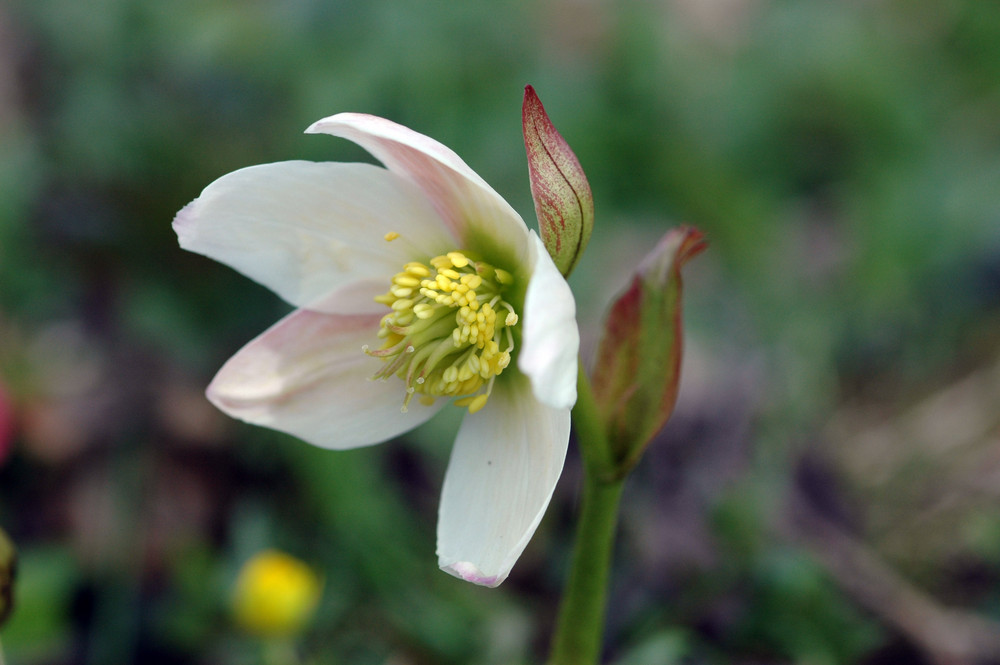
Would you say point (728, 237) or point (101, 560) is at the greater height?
point (728, 237)

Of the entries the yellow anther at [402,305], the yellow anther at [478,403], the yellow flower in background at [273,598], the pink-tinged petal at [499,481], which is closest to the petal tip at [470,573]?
the pink-tinged petal at [499,481]

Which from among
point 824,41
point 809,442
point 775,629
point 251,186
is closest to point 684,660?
point 775,629

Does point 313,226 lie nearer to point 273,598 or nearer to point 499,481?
point 499,481

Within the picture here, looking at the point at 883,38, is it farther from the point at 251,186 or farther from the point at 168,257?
the point at 251,186

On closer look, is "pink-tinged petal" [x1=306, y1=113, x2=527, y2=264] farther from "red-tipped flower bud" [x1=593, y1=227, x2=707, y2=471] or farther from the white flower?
"red-tipped flower bud" [x1=593, y1=227, x2=707, y2=471]

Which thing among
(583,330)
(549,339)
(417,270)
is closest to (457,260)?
(417,270)

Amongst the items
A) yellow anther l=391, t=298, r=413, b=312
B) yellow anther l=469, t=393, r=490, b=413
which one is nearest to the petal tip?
yellow anther l=469, t=393, r=490, b=413
